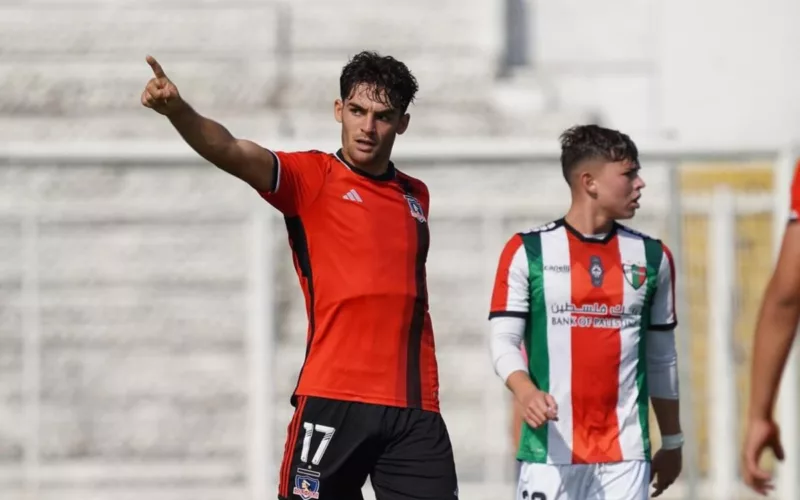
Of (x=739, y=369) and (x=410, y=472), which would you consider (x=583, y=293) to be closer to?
(x=410, y=472)

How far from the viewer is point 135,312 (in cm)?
1046

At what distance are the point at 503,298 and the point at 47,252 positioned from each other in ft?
16.8

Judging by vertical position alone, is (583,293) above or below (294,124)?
below

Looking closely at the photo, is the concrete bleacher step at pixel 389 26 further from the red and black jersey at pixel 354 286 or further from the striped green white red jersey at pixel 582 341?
the red and black jersey at pixel 354 286

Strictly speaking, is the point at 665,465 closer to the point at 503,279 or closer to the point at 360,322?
the point at 503,279

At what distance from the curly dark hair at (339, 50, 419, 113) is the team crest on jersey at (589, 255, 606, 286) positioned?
969 millimetres

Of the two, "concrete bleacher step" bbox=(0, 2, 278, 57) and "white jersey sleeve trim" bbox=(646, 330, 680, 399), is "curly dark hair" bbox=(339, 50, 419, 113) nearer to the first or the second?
"white jersey sleeve trim" bbox=(646, 330, 680, 399)

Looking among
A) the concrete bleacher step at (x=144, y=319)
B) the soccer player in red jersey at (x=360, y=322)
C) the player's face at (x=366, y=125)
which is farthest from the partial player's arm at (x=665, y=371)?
the concrete bleacher step at (x=144, y=319)

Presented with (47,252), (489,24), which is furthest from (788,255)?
(489,24)

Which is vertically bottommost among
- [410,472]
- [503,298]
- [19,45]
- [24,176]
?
[410,472]

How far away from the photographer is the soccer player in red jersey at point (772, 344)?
11.7 feet

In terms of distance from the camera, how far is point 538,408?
16.3 ft

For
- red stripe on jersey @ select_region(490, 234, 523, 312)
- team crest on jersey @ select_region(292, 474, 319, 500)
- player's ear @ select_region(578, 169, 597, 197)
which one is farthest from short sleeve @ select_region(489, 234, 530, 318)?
team crest on jersey @ select_region(292, 474, 319, 500)

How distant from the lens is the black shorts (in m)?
4.90
